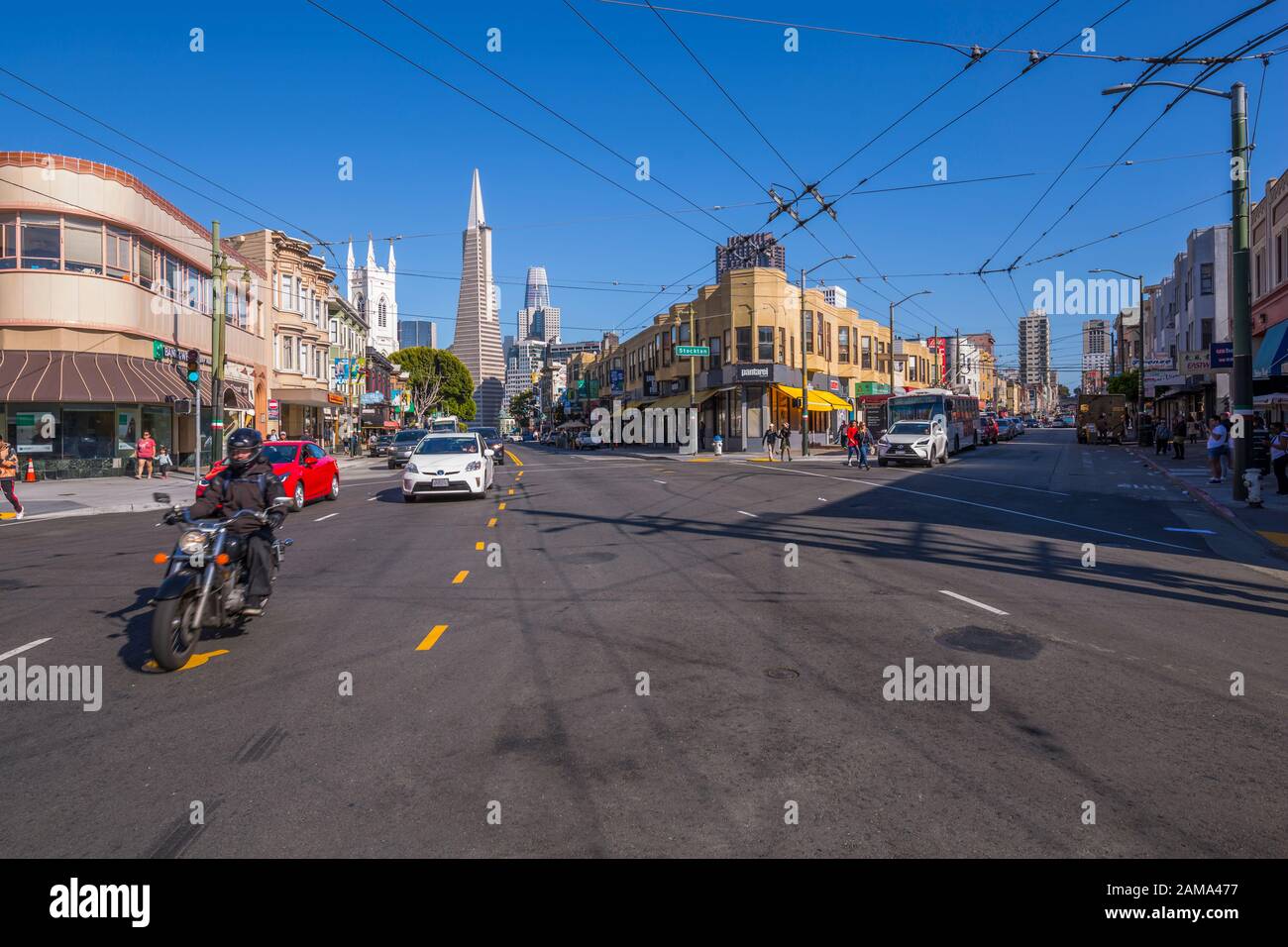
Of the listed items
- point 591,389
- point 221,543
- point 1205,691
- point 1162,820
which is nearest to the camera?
point 1162,820

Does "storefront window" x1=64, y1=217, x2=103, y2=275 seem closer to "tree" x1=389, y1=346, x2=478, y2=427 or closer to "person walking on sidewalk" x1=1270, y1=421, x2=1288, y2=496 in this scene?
"person walking on sidewalk" x1=1270, y1=421, x2=1288, y2=496

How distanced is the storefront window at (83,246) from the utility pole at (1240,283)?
3218 cm

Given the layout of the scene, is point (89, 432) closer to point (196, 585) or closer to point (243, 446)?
point (243, 446)

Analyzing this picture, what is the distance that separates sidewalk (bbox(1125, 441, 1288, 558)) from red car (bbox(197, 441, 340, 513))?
59.8ft

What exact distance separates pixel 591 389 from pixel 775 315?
49.9 meters

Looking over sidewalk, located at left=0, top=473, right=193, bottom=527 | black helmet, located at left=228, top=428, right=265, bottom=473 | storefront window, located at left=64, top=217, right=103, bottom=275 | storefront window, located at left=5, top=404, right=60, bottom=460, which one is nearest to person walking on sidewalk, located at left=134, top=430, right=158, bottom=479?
sidewalk, located at left=0, top=473, right=193, bottom=527

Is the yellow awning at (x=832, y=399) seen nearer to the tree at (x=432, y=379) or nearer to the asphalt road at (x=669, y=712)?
the asphalt road at (x=669, y=712)

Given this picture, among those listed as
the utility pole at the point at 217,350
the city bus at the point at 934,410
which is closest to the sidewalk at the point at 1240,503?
the city bus at the point at 934,410

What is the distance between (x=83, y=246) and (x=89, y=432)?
20.6 ft

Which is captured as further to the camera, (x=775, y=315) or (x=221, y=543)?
(x=775, y=315)
